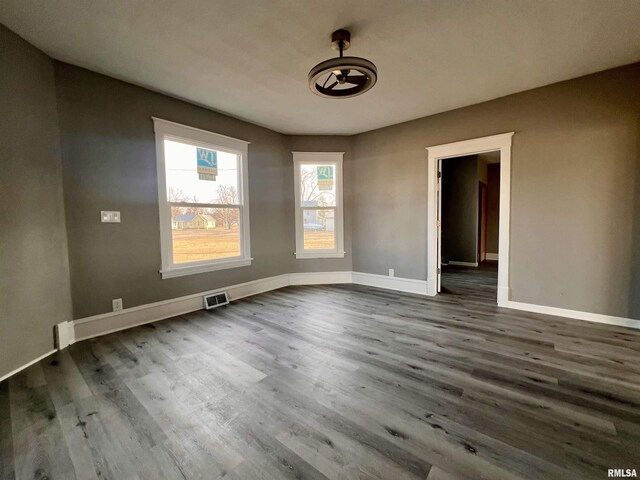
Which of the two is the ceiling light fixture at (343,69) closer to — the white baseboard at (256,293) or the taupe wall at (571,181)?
the taupe wall at (571,181)

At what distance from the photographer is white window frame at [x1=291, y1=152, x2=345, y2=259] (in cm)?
480

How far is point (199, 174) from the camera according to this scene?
3.62 m

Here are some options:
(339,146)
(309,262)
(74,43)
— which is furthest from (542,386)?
(74,43)

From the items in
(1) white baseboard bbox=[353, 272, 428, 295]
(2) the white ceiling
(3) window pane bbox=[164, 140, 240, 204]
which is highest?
(2) the white ceiling

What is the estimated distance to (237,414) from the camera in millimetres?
1614

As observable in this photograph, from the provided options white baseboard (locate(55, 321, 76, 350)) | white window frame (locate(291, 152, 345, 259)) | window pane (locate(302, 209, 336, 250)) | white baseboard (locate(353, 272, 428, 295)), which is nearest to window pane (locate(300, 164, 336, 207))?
white window frame (locate(291, 152, 345, 259))

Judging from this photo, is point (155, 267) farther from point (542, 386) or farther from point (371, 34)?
point (542, 386)

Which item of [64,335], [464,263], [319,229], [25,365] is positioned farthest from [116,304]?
[464,263]

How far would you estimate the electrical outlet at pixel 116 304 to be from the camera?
113 inches

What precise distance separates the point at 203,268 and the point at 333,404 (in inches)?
105

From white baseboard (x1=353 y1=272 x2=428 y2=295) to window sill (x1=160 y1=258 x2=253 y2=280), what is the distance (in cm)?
201

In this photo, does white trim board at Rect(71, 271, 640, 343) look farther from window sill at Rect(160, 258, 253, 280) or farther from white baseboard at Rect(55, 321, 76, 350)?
window sill at Rect(160, 258, 253, 280)

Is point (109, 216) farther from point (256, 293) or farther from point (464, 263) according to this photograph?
point (464, 263)

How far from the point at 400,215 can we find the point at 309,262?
181 cm
